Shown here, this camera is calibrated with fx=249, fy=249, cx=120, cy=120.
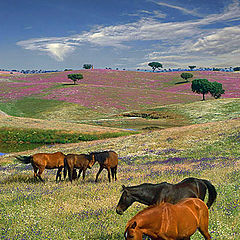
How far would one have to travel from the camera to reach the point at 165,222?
5020 millimetres

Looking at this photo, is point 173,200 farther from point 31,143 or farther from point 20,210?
point 31,143

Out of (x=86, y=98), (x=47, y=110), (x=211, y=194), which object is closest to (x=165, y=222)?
(x=211, y=194)

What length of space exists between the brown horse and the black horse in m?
1.35

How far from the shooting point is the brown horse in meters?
4.68

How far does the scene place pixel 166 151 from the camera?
2589 cm

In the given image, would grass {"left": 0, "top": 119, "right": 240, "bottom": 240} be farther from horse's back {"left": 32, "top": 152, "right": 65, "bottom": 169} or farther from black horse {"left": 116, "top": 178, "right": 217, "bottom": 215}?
horse's back {"left": 32, "top": 152, "right": 65, "bottom": 169}

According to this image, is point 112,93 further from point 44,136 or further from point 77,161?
point 77,161

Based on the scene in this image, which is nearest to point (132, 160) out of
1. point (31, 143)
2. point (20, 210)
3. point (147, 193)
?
point (20, 210)

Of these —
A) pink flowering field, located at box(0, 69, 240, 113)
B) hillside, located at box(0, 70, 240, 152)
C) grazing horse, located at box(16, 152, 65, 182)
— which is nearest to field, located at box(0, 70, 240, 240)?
hillside, located at box(0, 70, 240, 152)

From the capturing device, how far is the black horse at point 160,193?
6.54 metres

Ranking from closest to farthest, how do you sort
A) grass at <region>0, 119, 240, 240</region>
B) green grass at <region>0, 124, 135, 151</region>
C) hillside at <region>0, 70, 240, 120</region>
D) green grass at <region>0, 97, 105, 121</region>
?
grass at <region>0, 119, 240, 240</region>
green grass at <region>0, 124, 135, 151</region>
green grass at <region>0, 97, 105, 121</region>
hillside at <region>0, 70, 240, 120</region>

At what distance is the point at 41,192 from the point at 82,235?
5.10 meters

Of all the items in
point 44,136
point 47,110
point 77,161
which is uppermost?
point 77,161

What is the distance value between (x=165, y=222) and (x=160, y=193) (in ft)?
6.31
